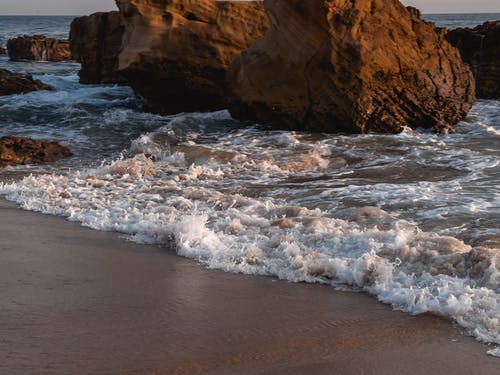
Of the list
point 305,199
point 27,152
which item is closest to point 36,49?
point 27,152

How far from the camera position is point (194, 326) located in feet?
12.3

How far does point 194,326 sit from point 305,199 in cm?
328

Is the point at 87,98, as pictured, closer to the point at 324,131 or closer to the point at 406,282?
the point at 324,131

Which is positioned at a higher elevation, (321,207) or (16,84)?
(321,207)

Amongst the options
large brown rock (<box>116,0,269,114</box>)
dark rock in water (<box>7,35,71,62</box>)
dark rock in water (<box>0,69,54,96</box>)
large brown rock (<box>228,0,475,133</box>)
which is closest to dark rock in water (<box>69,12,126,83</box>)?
dark rock in water (<box>0,69,54,96</box>)

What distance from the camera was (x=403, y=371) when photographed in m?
3.23

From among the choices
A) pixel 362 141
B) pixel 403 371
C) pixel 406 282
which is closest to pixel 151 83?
pixel 362 141

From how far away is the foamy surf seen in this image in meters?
4.47

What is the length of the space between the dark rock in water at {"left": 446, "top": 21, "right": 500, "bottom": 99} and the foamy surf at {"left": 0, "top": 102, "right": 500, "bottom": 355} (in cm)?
317

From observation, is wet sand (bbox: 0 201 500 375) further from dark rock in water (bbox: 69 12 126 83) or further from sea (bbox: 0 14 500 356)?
dark rock in water (bbox: 69 12 126 83)

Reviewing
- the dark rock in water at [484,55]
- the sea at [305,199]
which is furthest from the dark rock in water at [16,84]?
the dark rock in water at [484,55]

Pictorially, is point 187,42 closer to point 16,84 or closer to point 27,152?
point 27,152

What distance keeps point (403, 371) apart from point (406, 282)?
1.19m

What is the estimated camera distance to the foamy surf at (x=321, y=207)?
14.7ft
